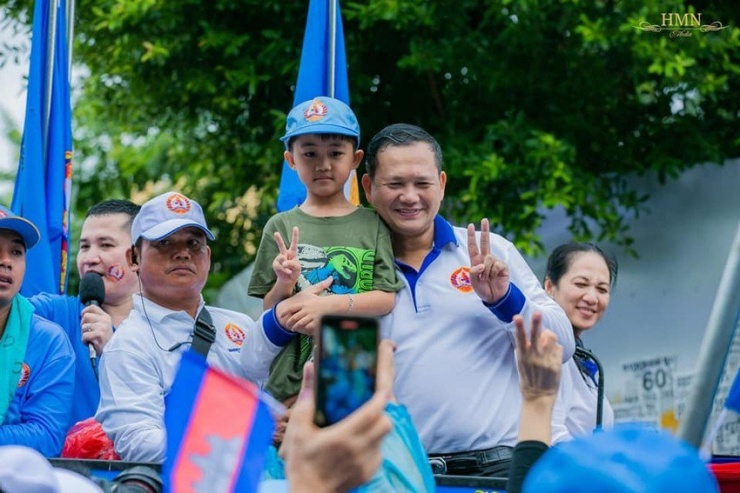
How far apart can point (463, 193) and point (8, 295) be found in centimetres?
468

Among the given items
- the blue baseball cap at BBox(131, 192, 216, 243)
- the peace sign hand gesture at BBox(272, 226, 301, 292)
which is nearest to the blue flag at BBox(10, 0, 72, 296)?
the blue baseball cap at BBox(131, 192, 216, 243)

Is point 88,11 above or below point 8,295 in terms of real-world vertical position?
above

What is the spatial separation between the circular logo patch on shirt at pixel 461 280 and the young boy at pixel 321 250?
0.69 ft

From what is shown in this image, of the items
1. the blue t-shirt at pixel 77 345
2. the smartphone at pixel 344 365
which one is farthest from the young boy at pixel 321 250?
the smartphone at pixel 344 365

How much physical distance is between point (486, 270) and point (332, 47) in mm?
2935

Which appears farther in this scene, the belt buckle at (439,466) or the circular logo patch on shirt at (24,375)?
the circular logo patch on shirt at (24,375)

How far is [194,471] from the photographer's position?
2551 mm

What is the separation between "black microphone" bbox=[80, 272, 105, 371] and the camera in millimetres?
5719

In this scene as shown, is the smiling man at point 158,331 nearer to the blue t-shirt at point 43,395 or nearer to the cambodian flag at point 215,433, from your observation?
the blue t-shirt at point 43,395

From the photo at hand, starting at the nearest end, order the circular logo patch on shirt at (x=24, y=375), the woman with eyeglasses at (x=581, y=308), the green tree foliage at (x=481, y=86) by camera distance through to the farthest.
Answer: the circular logo patch on shirt at (x=24, y=375), the woman with eyeglasses at (x=581, y=308), the green tree foliage at (x=481, y=86)

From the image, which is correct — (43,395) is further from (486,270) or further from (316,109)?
(486,270)

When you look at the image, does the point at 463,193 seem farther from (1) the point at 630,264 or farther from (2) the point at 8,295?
(2) the point at 8,295

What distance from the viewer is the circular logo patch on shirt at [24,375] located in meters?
5.16

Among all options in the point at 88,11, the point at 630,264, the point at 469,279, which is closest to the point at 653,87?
the point at 630,264
